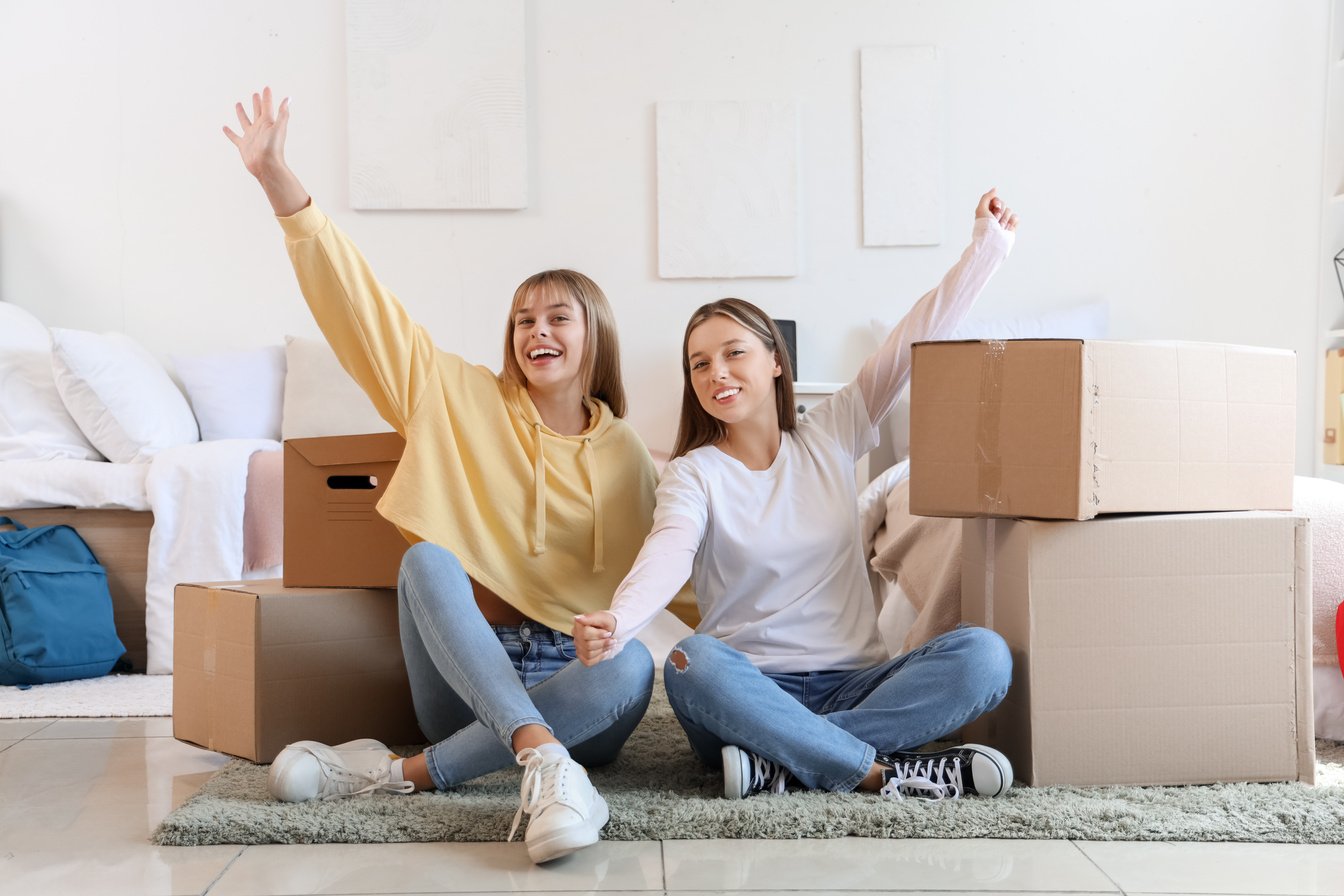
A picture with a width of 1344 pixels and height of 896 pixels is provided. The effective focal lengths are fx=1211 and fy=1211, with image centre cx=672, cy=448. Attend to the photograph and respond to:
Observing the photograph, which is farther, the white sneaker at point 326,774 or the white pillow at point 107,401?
the white pillow at point 107,401

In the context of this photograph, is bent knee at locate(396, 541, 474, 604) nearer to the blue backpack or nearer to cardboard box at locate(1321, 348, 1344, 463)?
the blue backpack

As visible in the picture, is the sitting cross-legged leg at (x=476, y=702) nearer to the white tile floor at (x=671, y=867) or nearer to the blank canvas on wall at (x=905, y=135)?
the white tile floor at (x=671, y=867)

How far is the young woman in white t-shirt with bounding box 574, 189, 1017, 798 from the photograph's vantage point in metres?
1.41

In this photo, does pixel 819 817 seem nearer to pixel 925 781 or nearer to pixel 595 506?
pixel 925 781

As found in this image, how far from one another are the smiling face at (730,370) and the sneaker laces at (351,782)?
624 mm

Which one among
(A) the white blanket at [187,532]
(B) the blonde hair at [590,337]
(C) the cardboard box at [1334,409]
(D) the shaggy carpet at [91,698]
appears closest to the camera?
(B) the blonde hair at [590,337]

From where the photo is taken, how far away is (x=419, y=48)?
3297 mm

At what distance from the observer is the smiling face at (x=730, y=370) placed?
1618 millimetres

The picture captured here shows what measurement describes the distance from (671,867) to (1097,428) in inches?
27.2

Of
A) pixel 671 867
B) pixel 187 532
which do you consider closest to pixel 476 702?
pixel 671 867

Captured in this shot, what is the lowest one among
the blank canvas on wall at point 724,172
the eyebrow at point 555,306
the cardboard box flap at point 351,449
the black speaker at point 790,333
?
the cardboard box flap at point 351,449

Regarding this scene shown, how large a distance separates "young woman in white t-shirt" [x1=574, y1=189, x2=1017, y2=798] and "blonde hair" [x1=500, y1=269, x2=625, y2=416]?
5.8 inches

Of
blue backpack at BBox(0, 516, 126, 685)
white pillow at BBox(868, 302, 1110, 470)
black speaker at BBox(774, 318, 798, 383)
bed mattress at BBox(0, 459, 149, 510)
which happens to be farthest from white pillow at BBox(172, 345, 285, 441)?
white pillow at BBox(868, 302, 1110, 470)

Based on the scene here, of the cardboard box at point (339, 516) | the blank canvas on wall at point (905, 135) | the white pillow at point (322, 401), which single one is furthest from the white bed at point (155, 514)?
the blank canvas on wall at point (905, 135)
